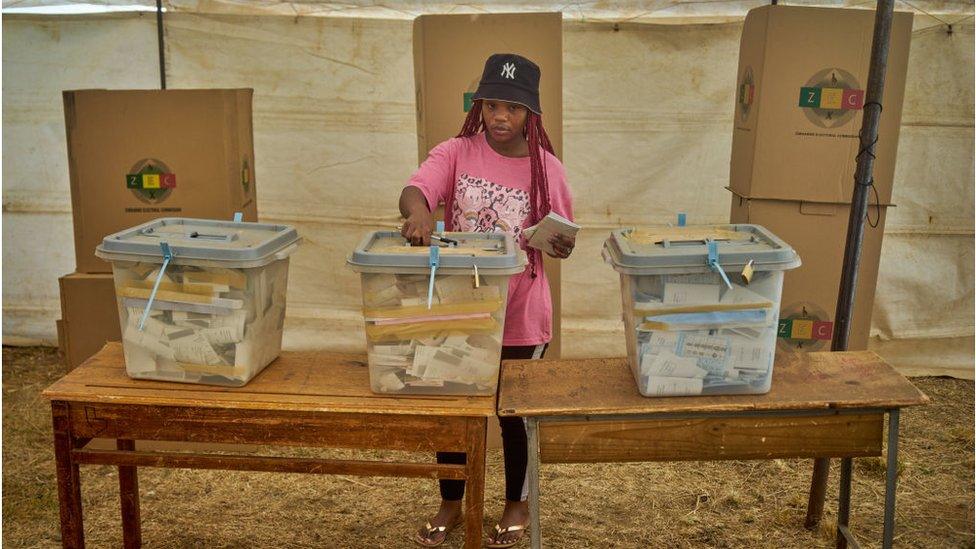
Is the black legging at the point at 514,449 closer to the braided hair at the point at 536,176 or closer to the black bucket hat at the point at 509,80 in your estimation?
the braided hair at the point at 536,176

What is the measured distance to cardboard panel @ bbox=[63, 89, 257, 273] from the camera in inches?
148

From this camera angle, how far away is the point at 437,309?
237 cm

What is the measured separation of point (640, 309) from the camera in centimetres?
243

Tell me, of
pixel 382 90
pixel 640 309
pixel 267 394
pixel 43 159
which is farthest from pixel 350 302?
pixel 640 309

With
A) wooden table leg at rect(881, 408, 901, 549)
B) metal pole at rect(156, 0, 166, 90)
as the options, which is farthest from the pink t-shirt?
metal pole at rect(156, 0, 166, 90)

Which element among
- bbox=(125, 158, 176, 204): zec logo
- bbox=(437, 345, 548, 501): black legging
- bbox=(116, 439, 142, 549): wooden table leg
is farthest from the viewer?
bbox=(125, 158, 176, 204): zec logo

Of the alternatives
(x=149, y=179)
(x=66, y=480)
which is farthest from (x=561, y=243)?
(x=149, y=179)

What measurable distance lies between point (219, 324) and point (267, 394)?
0.23 m

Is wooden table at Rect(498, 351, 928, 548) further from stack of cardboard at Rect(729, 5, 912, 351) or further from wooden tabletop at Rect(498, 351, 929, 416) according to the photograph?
stack of cardboard at Rect(729, 5, 912, 351)

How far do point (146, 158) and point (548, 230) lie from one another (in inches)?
78.5

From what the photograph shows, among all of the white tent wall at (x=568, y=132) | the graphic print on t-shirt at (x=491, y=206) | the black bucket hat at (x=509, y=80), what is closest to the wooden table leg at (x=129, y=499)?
the graphic print on t-shirt at (x=491, y=206)

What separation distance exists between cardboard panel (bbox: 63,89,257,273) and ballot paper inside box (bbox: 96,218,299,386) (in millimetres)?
1206

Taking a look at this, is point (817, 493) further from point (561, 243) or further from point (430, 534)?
point (561, 243)

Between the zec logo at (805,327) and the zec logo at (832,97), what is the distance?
794mm
